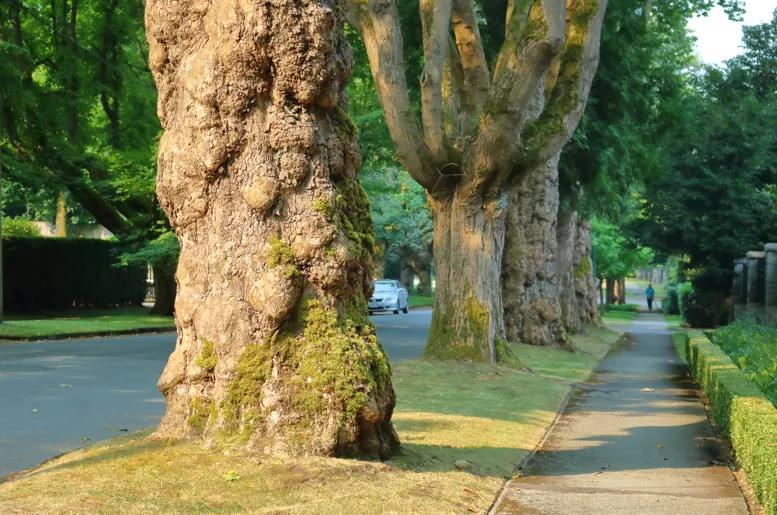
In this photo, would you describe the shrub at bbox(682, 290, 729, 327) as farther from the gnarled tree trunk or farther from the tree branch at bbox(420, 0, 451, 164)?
the gnarled tree trunk

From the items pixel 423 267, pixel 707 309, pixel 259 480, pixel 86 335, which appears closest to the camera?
pixel 259 480

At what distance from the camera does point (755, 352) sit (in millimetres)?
17328

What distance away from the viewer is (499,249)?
20719 millimetres

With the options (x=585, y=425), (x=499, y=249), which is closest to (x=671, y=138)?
(x=499, y=249)

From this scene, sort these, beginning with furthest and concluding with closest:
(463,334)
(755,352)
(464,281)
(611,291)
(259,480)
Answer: (611,291) < (464,281) < (463,334) < (755,352) < (259,480)

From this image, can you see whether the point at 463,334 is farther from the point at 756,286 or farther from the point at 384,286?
the point at 384,286

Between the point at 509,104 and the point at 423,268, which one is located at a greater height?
the point at 509,104

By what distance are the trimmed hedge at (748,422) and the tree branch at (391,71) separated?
20.6ft

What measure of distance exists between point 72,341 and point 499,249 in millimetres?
10409

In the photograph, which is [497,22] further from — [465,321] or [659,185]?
[659,185]

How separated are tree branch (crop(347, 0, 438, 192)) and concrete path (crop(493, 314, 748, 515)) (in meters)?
4.92

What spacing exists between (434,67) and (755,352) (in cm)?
699

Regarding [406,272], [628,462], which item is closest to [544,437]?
[628,462]

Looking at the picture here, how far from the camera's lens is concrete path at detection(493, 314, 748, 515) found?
860 cm
